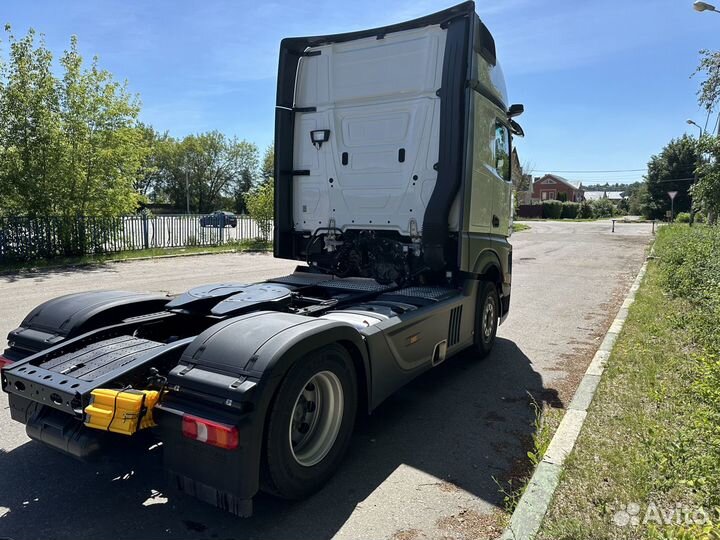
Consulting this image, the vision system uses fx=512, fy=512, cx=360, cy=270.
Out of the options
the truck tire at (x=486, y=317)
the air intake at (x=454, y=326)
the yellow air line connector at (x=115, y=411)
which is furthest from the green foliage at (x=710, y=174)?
the yellow air line connector at (x=115, y=411)

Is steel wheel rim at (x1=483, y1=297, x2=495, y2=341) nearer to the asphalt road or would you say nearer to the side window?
the asphalt road

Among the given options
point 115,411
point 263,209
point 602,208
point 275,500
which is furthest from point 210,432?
point 602,208

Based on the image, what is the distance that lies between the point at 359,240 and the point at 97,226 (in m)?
13.7

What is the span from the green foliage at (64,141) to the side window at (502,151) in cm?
1380

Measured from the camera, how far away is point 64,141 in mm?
15195

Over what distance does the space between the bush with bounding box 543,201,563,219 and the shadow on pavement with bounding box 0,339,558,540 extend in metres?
69.1

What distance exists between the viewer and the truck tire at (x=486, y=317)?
574cm

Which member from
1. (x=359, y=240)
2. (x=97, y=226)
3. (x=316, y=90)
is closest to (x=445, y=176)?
(x=359, y=240)

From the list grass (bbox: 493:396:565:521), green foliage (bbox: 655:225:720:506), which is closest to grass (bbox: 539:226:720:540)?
green foliage (bbox: 655:225:720:506)

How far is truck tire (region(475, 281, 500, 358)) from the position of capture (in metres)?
5.74

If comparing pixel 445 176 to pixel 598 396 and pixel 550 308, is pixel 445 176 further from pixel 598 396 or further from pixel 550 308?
pixel 550 308

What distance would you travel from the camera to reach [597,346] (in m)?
6.88

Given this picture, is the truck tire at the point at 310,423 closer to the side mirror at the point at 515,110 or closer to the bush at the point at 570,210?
the side mirror at the point at 515,110

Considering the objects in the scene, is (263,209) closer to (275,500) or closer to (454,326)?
(454,326)
